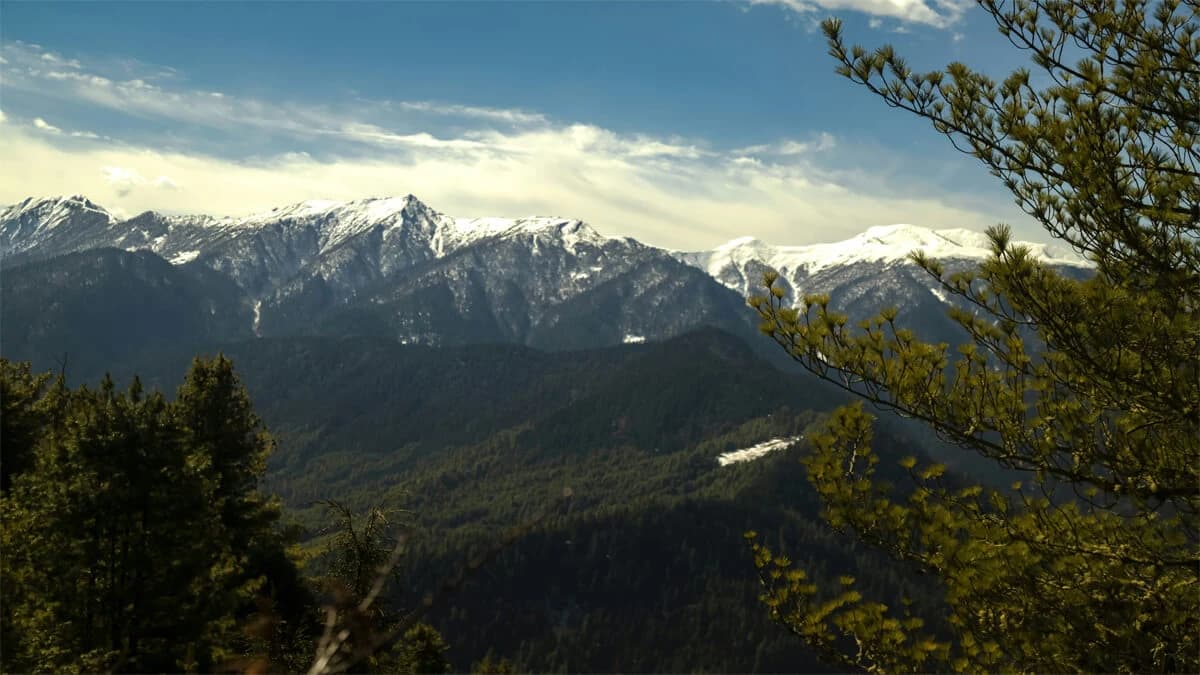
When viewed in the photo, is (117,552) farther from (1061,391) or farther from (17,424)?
(1061,391)

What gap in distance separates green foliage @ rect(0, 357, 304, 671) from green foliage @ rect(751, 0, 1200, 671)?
15.3 m

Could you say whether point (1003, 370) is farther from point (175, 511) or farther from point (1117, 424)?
point (175, 511)

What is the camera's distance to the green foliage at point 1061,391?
8.45 metres

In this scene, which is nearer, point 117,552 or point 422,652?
point 117,552

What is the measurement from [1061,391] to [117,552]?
830 inches

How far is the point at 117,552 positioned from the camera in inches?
776

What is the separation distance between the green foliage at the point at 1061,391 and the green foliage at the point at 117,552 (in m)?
15.3

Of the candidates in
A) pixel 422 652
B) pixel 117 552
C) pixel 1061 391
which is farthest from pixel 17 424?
pixel 1061 391

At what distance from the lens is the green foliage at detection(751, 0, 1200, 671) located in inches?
332

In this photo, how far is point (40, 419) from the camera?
116 ft

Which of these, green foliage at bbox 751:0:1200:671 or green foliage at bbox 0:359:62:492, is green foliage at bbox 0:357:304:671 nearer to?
green foliage at bbox 0:359:62:492

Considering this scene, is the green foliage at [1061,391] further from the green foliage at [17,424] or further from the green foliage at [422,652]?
the green foliage at [17,424]

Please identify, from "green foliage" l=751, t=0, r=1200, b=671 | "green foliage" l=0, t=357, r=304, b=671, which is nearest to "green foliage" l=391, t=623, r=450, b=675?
"green foliage" l=0, t=357, r=304, b=671

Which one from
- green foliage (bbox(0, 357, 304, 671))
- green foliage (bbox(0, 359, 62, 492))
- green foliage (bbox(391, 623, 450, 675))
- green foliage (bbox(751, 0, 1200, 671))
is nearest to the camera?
green foliage (bbox(751, 0, 1200, 671))
